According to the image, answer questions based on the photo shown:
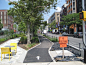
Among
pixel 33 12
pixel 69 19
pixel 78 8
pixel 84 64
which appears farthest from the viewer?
pixel 78 8

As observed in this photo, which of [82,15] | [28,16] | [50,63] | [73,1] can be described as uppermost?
[73,1]

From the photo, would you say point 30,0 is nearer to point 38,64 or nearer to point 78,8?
point 38,64

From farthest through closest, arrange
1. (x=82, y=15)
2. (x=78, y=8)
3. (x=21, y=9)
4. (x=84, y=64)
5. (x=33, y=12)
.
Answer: (x=78, y=8) → (x=33, y=12) → (x=21, y=9) → (x=82, y=15) → (x=84, y=64)

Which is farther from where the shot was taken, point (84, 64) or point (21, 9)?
point (21, 9)

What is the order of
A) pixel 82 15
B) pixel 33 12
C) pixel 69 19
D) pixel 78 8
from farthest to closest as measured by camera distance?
pixel 78 8 < pixel 69 19 < pixel 33 12 < pixel 82 15

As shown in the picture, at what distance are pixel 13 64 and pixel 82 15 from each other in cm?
582

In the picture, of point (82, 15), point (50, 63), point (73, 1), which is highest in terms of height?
point (73, 1)

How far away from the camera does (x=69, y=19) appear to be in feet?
139

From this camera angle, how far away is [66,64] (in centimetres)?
645

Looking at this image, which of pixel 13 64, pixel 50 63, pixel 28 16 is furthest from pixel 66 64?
pixel 28 16

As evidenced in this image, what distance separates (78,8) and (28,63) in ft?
163

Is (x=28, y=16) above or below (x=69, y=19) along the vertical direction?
below

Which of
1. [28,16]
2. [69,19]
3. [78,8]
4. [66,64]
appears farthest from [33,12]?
[78,8]

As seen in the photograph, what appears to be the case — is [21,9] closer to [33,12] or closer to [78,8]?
[33,12]
